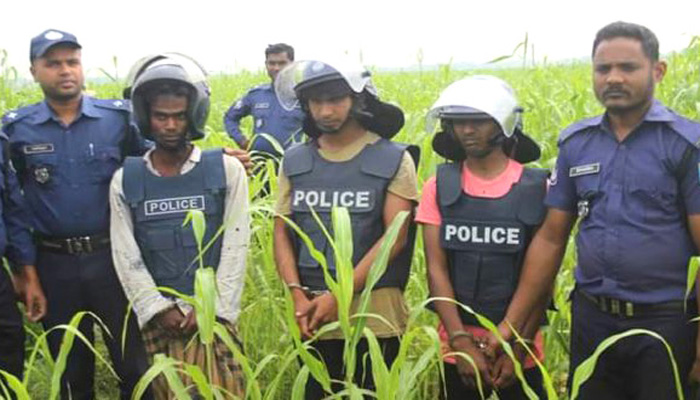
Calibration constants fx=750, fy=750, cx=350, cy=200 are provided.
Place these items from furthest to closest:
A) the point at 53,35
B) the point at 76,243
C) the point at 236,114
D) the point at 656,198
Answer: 1. the point at 236,114
2. the point at 53,35
3. the point at 76,243
4. the point at 656,198

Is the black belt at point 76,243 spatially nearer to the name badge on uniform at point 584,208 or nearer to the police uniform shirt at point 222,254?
the police uniform shirt at point 222,254

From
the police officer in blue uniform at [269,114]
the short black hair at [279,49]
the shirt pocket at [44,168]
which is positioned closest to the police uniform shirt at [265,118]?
the police officer in blue uniform at [269,114]

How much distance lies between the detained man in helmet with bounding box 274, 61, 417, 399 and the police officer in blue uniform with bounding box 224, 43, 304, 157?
3.01 metres

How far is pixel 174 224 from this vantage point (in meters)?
2.44

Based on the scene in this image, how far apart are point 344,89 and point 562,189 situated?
2.48 ft

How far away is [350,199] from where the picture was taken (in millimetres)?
2404

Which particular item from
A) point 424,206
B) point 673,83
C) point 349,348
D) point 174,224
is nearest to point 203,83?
point 174,224

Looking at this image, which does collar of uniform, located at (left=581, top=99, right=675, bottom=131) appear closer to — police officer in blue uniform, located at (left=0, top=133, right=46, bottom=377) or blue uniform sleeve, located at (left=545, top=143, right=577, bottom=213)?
blue uniform sleeve, located at (left=545, top=143, right=577, bottom=213)

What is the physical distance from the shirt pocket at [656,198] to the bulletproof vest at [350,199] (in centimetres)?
75

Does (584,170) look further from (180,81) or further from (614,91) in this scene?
(180,81)

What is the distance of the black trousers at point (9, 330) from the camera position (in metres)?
2.65

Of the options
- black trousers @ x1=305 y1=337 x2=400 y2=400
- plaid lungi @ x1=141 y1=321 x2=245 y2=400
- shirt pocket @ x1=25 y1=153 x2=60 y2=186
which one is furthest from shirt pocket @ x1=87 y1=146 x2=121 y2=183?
black trousers @ x1=305 y1=337 x2=400 y2=400

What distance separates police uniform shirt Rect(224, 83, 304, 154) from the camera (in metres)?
5.66

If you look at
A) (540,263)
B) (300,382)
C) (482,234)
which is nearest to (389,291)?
(482,234)
